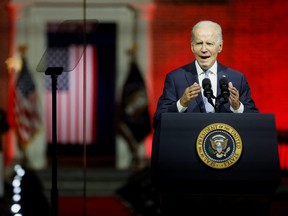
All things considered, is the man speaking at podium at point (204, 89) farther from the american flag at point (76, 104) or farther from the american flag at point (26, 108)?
the american flag at point (76, 104)

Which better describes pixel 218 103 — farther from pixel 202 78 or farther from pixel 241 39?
pixel 241 39

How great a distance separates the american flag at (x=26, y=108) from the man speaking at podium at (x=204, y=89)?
6301 millimetres

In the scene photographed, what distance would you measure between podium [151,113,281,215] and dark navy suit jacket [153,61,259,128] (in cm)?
25

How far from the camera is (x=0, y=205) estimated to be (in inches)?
334

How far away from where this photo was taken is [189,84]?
13.6ft

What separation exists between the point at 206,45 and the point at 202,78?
197mm

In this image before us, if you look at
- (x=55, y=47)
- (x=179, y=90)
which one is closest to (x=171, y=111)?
(x=179, y=90)

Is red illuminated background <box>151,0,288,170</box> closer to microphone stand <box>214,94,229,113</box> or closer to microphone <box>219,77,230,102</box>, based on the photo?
microphone stand <box>214,94,229,113</box>

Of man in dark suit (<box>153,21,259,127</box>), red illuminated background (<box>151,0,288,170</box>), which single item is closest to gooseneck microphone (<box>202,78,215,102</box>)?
man in dark suit (<box>153,21,259,127</box>)

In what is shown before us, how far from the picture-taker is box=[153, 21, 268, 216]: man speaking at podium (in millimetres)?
3924

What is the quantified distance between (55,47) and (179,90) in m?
1.07

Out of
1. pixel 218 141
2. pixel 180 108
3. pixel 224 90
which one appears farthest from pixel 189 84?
pixel 218 141

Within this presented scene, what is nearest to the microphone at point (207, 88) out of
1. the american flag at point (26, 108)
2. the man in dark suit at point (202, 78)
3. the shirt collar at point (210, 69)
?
the man in dark suit at point (202, 78)

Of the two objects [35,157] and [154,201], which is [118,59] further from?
[154,201]
